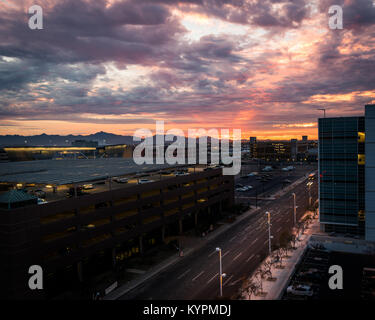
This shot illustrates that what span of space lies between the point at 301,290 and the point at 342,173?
37.8 metres

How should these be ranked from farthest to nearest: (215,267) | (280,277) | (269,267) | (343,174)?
1. (343,174)
2. (215,267)
3. (269,267)
4. (280,277)

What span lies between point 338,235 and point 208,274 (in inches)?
1524

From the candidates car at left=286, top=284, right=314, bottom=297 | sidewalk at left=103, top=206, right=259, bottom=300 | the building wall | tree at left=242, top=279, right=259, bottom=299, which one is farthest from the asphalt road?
the building wall

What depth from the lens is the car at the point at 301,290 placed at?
44.5m

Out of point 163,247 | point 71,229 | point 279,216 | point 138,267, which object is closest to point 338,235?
point 279,216

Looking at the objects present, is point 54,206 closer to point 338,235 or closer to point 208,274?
point 208,274

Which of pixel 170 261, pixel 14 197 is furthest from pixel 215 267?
pixel 14 197

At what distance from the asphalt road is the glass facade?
1242 cm

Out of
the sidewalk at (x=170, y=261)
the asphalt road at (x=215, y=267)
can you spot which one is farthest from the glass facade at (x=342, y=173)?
the sidewalk at (x=170, y=261)

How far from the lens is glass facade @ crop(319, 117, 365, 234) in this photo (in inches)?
2790

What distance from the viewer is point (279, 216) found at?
92.2m

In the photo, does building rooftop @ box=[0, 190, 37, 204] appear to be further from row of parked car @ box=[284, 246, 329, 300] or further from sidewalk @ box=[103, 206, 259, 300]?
row of parked car @ box=[284, 246, 329, 300]

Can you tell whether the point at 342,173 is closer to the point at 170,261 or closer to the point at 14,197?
the point at 170,261

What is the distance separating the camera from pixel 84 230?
50781 millimetres
